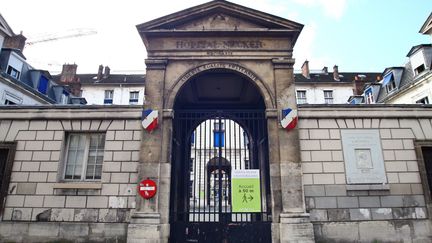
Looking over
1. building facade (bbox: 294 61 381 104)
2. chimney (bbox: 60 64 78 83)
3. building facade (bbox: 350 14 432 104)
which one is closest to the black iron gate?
building facade (bbox: 350 14 432 104)

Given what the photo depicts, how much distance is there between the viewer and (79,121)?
10039mm

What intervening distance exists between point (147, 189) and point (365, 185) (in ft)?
22.6

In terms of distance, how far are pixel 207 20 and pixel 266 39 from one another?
7.41ft

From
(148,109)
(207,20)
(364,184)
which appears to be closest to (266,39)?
(207,20)

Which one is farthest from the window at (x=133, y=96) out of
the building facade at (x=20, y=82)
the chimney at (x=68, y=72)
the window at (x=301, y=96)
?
the window at (x=301, y=96)

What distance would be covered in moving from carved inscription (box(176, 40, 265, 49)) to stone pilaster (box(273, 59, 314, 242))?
3.26 ft

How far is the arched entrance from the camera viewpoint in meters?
9.43

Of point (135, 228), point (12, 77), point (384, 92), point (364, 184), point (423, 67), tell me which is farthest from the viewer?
point (384, 92)

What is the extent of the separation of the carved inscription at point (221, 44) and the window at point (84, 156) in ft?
14.2

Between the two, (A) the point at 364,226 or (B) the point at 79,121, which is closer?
(A) the point at 364,226

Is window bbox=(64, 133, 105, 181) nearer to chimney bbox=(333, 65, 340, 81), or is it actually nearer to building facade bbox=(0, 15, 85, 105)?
building facade bbox=(0, 15, 85, 105)

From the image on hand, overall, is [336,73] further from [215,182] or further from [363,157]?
[215,182]

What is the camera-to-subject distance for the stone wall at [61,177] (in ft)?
29.7

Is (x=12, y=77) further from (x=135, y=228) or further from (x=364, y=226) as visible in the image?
(x=364, y=226)
